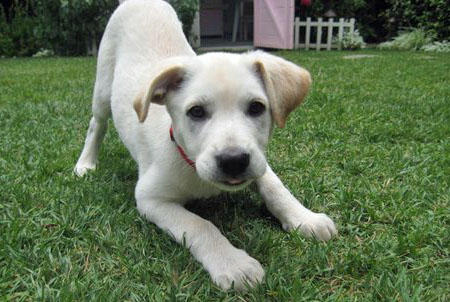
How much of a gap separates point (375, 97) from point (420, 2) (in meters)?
11.7

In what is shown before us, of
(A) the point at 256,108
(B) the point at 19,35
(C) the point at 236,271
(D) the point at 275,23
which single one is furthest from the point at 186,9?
(C) the point at 236,271

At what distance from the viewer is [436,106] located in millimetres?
5426

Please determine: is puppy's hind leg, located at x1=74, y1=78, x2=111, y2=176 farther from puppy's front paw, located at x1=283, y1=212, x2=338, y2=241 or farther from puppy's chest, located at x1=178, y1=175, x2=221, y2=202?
puppy's front paw, located at x1=283, y1=212, x2=338, y2=241

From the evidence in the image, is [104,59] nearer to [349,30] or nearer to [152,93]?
[152,93]

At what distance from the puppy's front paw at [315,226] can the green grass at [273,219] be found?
2.4 inches

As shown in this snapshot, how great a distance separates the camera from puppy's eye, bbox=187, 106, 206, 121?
8.16ft

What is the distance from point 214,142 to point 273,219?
825 millimetres

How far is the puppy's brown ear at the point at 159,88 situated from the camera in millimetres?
2547

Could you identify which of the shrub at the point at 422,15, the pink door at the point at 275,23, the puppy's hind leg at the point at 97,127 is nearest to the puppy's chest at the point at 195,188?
the puppy's hind leg at the point at 97,127

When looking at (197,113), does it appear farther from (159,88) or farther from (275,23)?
(275,23)

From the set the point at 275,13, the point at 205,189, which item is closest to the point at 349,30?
the point at 275,13

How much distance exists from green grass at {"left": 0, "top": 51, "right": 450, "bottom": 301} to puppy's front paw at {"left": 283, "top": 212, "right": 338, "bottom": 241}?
0.20ft

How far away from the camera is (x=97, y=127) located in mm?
4133

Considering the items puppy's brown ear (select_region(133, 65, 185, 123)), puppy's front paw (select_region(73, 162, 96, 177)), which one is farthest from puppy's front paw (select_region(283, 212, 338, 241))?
puppy's front paw (select_region(73, 162, 96, 177))
